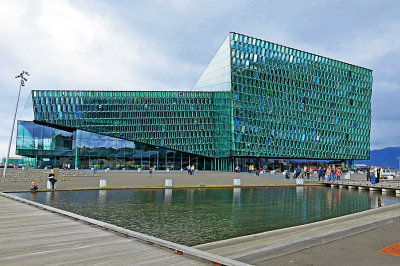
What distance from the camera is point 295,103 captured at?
82.6 m

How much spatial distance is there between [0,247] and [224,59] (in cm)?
7173

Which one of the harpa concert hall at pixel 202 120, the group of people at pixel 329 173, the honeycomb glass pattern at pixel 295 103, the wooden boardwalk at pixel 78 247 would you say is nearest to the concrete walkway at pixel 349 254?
the wooden boardwalk at pixel 78 247

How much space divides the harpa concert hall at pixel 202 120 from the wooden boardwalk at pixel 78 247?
64169 millimetres

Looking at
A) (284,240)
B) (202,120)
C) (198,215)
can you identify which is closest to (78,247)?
(284,240)

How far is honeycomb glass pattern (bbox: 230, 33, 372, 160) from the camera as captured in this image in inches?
2975

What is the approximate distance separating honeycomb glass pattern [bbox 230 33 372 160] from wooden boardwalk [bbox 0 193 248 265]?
64.6 metres

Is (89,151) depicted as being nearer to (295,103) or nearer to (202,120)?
(202,120)

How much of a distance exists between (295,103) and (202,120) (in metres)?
22.7

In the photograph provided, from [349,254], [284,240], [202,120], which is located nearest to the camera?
[349,254]

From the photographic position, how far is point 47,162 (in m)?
79.5

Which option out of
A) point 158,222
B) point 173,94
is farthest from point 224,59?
point 158,222

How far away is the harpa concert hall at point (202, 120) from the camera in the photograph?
74062 millimetres

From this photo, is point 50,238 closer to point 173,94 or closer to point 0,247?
point 0,247

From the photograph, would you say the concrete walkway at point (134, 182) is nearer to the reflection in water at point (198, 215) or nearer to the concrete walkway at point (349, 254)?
the reflection in water at point (198, 215)
